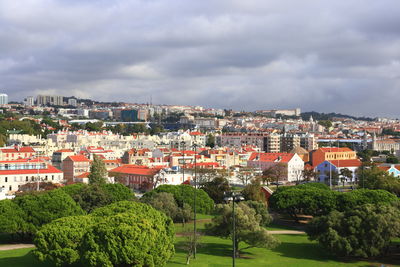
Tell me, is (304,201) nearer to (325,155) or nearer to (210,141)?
(325,155)

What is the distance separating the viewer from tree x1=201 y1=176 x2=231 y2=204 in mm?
48906

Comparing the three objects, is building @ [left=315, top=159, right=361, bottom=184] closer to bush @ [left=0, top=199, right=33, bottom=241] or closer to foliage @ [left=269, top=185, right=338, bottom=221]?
foliage @ [left=269, top=185, right=338, bottom=221]

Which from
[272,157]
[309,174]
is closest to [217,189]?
[309,174]

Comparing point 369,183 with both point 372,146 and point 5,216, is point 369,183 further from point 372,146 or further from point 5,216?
point 372,146

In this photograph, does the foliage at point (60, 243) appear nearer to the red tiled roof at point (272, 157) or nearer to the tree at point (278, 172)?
the tree at point (278, 172)

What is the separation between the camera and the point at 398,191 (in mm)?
49812

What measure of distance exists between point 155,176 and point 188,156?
2168 centimetres

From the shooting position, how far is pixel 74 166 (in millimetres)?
72000

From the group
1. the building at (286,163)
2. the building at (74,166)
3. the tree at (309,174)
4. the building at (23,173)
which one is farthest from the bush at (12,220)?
the building at (286,163)

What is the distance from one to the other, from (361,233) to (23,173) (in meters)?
44.0

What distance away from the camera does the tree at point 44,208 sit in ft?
106

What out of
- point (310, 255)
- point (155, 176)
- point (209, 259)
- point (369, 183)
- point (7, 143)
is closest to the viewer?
point (209, 259)

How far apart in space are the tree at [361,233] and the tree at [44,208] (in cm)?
1583

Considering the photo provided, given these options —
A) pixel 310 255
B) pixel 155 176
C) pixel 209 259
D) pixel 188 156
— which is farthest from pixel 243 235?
pixel 188 156
